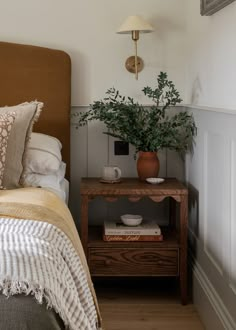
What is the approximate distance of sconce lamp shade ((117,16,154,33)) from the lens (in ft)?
9.27

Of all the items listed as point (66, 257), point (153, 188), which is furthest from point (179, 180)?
point (66, 257)

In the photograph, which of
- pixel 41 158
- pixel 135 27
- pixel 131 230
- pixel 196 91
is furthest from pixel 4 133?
pixel 196 91

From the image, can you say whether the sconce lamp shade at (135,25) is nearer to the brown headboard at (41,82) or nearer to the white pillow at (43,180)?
the brown headboard at (41,82)

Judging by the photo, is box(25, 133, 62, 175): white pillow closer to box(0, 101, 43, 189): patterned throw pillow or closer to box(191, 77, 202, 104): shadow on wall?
box(0, 101, 43, 189): patterned throw pillow

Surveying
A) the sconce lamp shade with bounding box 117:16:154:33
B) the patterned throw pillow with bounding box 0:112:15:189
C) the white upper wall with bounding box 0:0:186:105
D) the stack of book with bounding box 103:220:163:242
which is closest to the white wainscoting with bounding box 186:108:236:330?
the stack of book with bounding box 103:220:163:242

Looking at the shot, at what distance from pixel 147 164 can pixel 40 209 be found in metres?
1.16

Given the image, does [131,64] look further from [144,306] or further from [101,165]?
[144,306]

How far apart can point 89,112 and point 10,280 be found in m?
1.87

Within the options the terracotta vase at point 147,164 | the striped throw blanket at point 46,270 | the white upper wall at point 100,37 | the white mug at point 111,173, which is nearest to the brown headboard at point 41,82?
the white upper wall at point 100,37

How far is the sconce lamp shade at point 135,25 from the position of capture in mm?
2826

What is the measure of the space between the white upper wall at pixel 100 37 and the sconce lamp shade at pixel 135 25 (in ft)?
0.67

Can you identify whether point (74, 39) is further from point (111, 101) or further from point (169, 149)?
point (169, 149)

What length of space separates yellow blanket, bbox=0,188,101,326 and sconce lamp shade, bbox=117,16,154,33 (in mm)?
986

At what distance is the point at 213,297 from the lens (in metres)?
2.36
